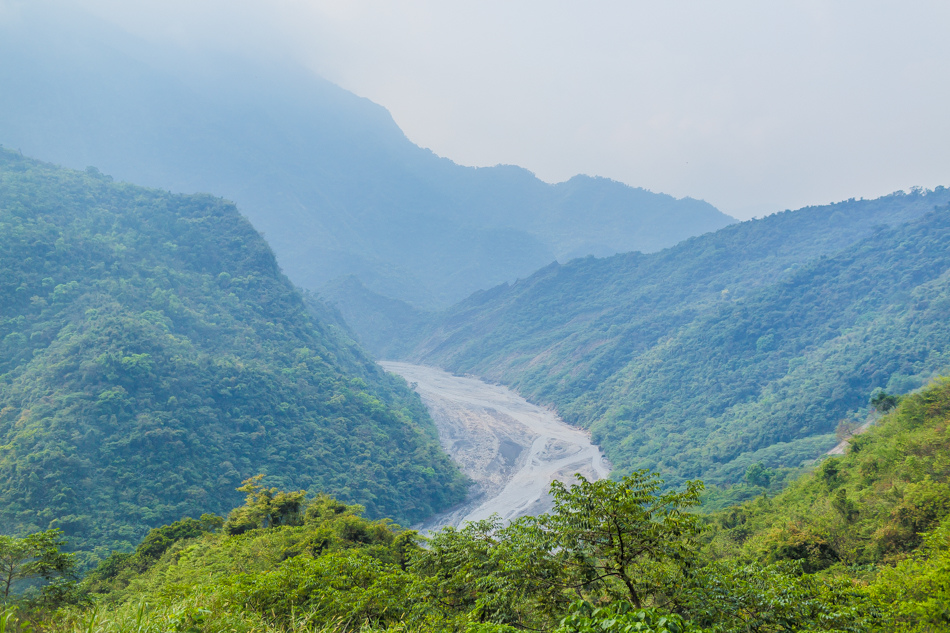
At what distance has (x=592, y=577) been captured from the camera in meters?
8.98

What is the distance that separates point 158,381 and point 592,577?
44265 mm

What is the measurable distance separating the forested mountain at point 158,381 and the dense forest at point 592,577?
13849 millimetres

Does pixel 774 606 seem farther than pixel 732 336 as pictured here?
No

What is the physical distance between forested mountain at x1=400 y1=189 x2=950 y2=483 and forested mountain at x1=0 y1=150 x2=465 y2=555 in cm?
2840

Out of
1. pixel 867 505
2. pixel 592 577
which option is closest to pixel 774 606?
pixel 592 577

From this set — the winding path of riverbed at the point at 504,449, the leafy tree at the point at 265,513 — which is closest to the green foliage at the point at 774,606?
the leafy tree at the point at 265,513

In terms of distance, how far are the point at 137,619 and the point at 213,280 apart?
6385cm

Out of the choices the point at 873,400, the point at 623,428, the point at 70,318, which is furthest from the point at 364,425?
the point at 873,400

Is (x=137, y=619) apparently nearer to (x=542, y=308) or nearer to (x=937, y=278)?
(x=937, y=278)

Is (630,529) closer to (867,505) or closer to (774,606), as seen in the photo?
(774,606)

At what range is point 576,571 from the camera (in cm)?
917

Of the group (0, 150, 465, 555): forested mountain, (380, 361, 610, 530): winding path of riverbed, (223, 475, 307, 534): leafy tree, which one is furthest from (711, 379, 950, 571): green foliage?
(0, 150, 465, 555): forested mountain

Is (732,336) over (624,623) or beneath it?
beneath

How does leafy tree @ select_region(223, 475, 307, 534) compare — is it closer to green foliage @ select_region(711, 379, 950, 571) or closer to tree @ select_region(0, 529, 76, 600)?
tree @ select_region(0, 529, 76, 600)
